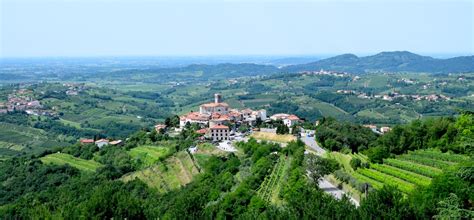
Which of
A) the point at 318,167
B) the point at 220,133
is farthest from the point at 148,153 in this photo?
the point at 318,167

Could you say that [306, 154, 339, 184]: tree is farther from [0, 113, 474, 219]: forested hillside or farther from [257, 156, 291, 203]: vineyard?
[257, 156, 291, 203]: vineyard

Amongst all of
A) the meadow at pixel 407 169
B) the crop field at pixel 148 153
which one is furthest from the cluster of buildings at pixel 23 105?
the meadow at pixel 407 169

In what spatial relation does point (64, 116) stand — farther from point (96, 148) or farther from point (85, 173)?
point (85, 173)

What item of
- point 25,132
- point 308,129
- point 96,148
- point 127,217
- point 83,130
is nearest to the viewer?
point 127,217

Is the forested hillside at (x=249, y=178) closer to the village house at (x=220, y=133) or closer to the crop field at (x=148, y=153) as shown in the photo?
the crop field at (x=148, y=153)

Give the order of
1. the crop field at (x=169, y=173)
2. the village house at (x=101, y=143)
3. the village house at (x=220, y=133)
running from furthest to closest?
the village house at (x=101, y=143) < the village house at (x=220, y=133) < the crop field at (x=169, y=173)

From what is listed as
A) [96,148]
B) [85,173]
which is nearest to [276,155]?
[85,173]
